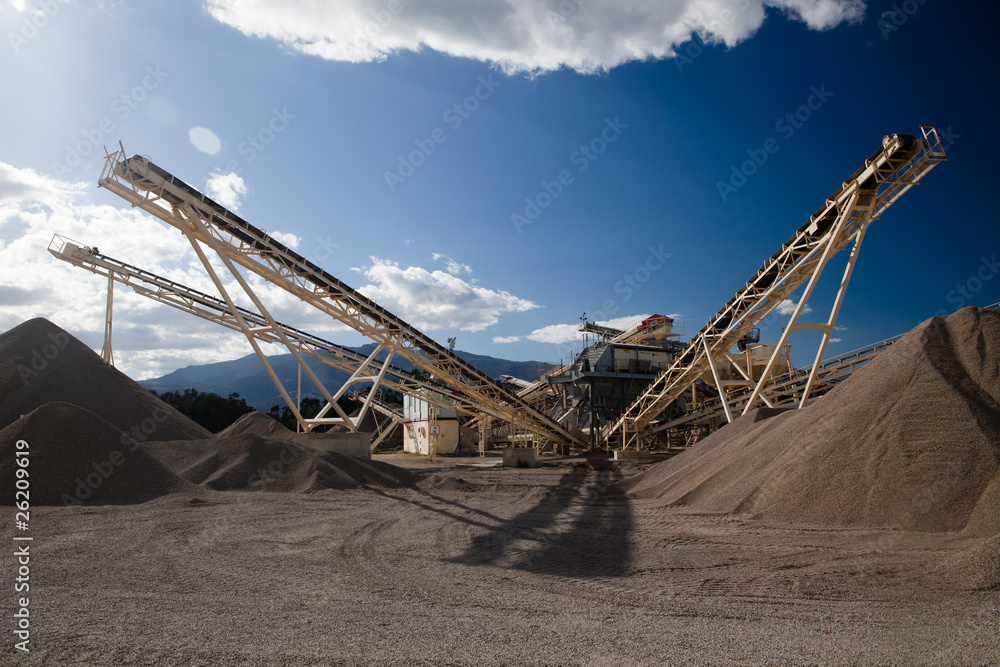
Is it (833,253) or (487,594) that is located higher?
(833,253)

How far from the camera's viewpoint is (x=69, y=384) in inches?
539

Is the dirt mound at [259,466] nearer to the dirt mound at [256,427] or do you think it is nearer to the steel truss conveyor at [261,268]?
the steel truss conveyor at [261,268]

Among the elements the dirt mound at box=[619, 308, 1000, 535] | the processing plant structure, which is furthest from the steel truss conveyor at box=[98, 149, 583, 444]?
the dirt mound at box=[619, 308, 1000, 535]

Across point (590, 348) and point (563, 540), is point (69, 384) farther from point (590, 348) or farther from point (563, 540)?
point (590, 348)

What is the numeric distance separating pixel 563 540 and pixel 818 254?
11.3 m

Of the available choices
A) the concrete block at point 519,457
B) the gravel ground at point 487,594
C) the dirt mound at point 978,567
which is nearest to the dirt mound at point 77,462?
the gravel ground at point 487,594

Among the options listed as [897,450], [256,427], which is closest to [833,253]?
[897,450]

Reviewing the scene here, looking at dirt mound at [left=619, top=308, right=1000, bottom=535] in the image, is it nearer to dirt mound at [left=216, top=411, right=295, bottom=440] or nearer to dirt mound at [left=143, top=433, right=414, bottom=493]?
dirt mound at [left=143, top=433, right=414, bottom=493]

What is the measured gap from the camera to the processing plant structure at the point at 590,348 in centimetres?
1184

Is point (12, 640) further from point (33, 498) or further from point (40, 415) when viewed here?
point (40, 415)

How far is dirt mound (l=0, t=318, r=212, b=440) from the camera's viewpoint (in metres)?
12.9

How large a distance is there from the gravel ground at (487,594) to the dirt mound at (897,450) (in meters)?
0.55

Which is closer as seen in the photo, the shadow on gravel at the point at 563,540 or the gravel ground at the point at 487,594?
the gravel ground at the point at 487,594

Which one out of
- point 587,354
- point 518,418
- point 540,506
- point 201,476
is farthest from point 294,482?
point 587,354
